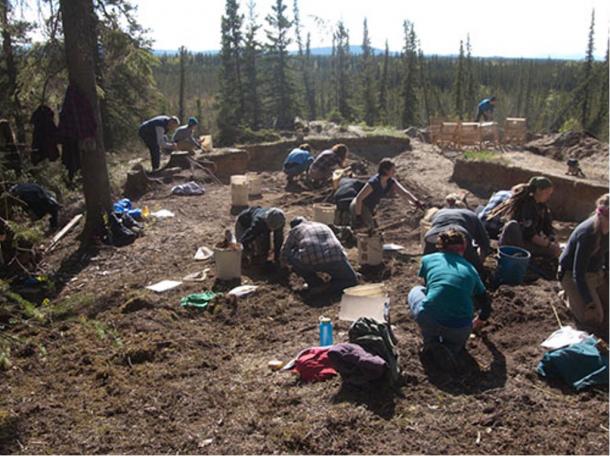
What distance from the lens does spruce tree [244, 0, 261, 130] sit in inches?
1463

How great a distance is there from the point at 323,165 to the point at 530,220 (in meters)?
5.57

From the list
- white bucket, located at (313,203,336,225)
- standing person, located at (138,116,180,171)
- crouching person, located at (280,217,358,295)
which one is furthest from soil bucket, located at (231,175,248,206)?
crouching person, located at (280,217,358,295)

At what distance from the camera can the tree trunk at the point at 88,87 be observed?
6.88 meters

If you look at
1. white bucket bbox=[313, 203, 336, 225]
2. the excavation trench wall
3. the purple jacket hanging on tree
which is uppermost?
the purple jacket hanging on tree

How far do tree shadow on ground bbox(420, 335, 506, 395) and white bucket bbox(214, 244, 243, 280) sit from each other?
2.70 meters

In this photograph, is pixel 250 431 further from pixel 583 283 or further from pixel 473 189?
pixel 473 189

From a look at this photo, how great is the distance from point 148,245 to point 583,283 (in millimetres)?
5451

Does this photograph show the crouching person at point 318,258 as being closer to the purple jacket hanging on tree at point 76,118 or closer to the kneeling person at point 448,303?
the kneeling person at point 448,303

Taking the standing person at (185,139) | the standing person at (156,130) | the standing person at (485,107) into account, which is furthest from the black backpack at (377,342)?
the standing person at (485,107)

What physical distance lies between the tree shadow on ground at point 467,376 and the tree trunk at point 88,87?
521 centimetres

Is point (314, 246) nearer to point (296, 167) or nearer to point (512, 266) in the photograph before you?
point (512, 266)

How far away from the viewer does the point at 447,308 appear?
4.09 m

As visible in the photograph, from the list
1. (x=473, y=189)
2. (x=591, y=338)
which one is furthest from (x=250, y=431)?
(x=473, y=189)

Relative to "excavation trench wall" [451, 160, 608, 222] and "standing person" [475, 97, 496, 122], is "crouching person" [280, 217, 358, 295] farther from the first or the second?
"standing person" [475, 97, 496, 122]
